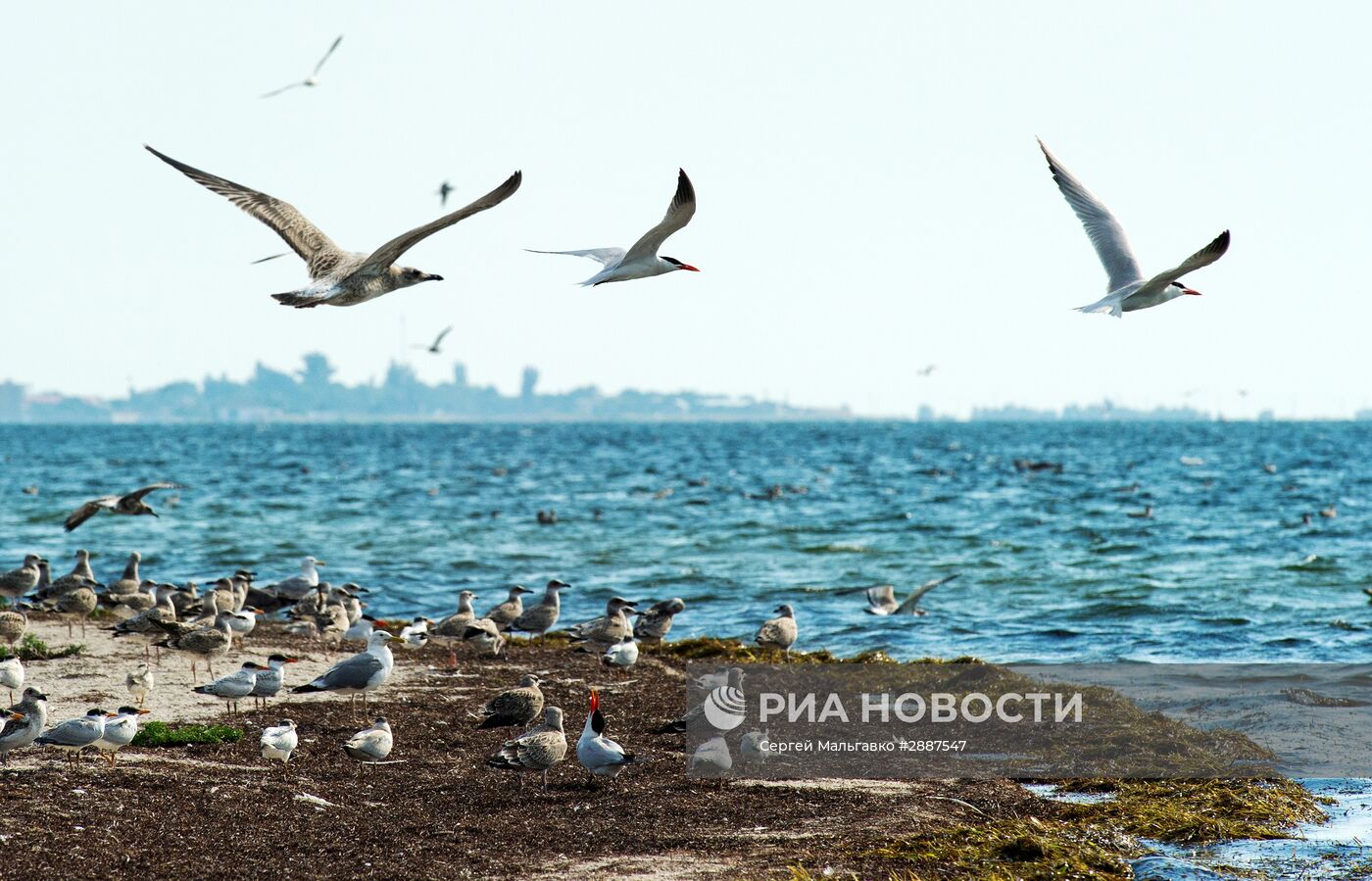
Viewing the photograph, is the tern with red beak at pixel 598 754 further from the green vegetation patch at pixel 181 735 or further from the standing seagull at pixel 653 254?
the standing seagull at pixel 653 254

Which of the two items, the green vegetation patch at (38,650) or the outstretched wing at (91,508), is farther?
the outstretched wing at (91,508)

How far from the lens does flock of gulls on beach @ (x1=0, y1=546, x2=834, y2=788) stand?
9586 millimetres

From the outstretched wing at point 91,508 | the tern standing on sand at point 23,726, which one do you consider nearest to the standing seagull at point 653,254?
the tern standing on sand at point 23,726

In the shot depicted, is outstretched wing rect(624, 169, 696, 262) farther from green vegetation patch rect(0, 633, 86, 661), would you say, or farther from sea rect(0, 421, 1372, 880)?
green vegetation patch rect(0, 633, 86, 661)

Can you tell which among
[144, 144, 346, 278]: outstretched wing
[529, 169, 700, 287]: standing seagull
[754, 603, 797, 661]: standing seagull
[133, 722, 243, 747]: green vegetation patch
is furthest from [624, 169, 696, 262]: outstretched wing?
[754, 603, 797, 661]: standing seagull

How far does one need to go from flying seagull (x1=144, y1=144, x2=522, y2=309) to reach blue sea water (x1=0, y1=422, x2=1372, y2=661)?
28.2 ft

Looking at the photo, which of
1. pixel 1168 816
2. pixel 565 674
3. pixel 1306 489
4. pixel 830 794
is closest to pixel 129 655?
pixel 565 674

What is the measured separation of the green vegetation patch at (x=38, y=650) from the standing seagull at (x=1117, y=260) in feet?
34.8

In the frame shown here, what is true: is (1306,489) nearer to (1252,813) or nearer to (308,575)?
(308,575)

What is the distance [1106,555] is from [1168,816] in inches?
767

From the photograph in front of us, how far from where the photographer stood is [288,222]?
437 inches

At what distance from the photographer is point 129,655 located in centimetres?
1416

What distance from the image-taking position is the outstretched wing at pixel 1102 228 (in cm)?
1290

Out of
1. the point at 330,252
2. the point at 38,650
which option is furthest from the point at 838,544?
the point at 330,252
